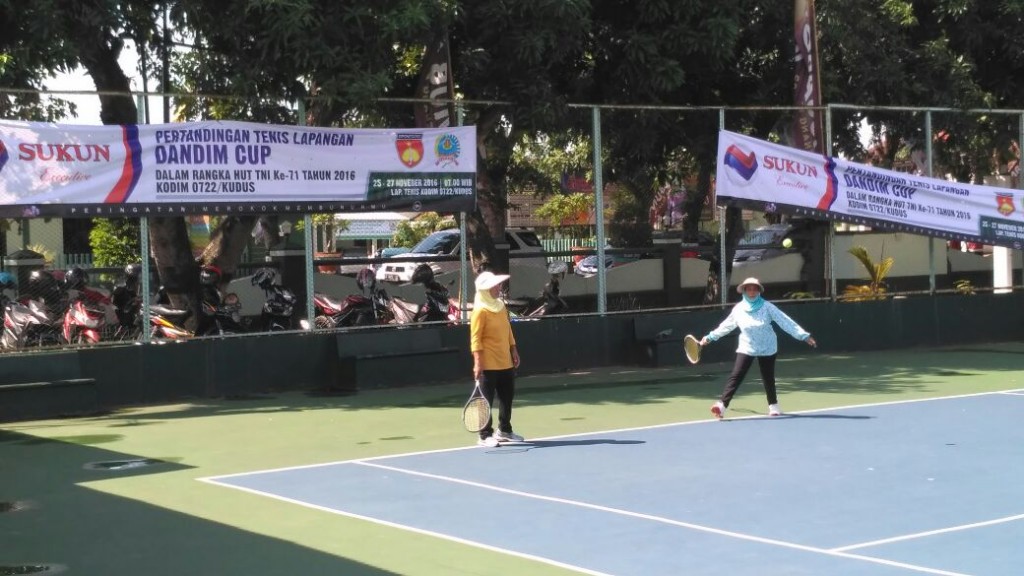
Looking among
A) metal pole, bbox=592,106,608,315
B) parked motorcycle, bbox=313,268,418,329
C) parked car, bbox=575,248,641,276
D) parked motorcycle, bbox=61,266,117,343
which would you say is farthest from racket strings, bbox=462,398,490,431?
parked car, bbox=575,248,641,276

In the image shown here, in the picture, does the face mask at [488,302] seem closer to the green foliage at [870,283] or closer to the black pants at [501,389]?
the black pants at [501,389]

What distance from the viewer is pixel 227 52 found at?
1738cm

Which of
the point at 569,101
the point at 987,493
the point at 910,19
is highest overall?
the point at 910,19

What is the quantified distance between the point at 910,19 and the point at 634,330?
8995mm

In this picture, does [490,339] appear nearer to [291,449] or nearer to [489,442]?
[489,442]

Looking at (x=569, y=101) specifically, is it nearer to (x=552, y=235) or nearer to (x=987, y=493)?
(x=552, y=235)

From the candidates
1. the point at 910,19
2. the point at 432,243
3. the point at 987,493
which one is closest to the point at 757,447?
the point at 987,493

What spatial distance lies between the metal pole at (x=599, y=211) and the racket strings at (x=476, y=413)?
7.31 m

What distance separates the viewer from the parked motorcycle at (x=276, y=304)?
18.0 m

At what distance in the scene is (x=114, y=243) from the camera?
77.0 ft

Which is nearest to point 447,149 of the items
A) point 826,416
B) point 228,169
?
point 228,169

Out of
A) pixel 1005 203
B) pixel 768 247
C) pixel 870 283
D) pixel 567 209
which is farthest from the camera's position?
pixel 567 209

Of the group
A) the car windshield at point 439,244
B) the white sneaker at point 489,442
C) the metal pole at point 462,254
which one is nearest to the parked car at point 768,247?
the metal pole at point 462,254

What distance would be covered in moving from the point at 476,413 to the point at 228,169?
585 cm
